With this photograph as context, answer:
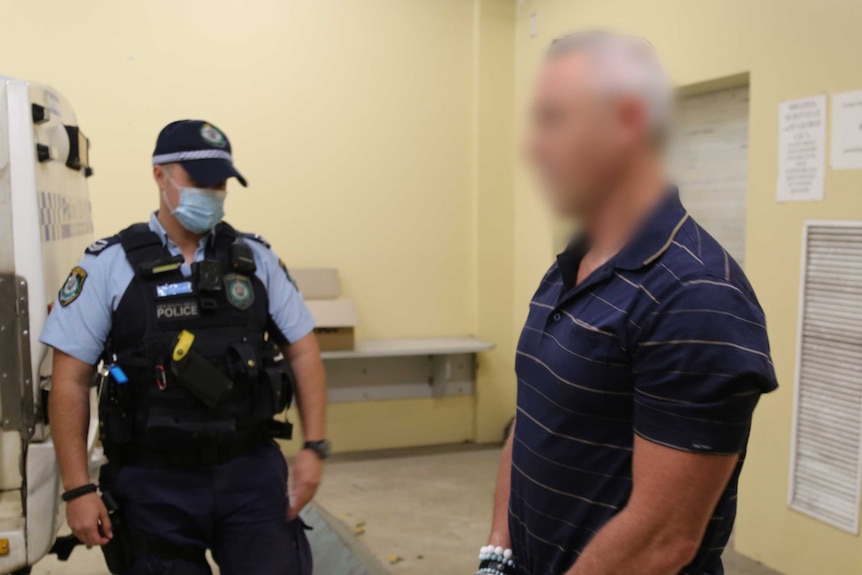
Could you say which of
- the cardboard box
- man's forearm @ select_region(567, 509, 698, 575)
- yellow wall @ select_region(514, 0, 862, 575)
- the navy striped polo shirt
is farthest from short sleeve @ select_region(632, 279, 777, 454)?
the cardboard box

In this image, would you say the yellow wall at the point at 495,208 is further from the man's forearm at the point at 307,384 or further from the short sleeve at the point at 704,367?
the short sleeve at the point at 704,367

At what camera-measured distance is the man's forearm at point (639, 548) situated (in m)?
1.00

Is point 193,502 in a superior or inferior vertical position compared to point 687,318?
inferior

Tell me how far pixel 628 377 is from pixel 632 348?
0.05 m

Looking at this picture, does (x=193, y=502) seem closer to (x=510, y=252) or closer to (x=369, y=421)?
(x=369, y=421)

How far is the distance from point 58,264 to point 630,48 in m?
2.14

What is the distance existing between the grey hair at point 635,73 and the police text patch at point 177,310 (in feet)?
4.79

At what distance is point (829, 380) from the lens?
3.01m

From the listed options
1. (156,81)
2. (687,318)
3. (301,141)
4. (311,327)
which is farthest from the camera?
(301,141)

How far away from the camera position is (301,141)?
4.84m

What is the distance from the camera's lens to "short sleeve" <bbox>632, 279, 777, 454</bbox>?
922 mm

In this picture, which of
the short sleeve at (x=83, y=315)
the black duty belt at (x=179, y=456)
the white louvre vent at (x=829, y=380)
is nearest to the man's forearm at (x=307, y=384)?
the black duty belt at (x=179, y=456)

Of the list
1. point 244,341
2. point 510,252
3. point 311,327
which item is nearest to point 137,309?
point 244,341

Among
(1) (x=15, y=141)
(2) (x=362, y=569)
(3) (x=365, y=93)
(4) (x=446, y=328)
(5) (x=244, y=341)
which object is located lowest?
(2) (x=362, y=569)
